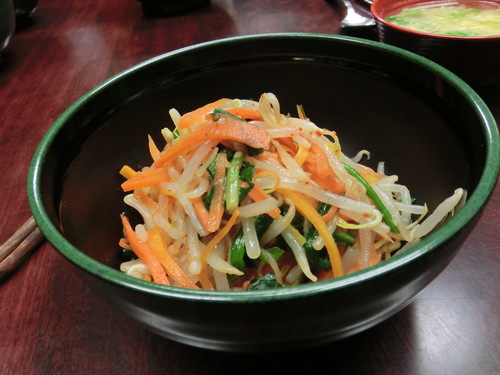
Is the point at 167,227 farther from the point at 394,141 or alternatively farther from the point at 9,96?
the point at 9,96

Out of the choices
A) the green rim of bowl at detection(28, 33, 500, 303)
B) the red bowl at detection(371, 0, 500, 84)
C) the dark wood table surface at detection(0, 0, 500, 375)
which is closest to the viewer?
the green rim of bowl at detection(28, 33, 500, 303)

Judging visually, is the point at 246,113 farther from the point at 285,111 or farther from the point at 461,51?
the point at 461,51

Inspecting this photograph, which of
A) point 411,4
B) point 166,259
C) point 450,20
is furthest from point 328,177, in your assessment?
A: point 411,4

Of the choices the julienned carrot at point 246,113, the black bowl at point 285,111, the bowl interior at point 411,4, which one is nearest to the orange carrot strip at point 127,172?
the black bowl at point 285,111

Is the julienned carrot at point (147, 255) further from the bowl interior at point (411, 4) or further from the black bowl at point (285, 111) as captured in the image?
the bowl interior at point (411, 4)

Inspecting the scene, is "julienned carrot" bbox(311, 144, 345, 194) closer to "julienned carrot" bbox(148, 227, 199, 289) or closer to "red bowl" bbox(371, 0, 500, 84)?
"julienned carrot" bbox(148, 227, 199, 289)

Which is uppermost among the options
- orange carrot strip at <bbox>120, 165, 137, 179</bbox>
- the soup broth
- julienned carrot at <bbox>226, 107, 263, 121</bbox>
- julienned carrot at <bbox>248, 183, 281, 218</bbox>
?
julienned carrot at <bbox>226, 107, 263, 121</bbox>

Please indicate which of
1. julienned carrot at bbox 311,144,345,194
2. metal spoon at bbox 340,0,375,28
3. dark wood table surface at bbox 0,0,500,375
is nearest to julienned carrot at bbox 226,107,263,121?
julienned carrot at bbox 311,144,345,194
